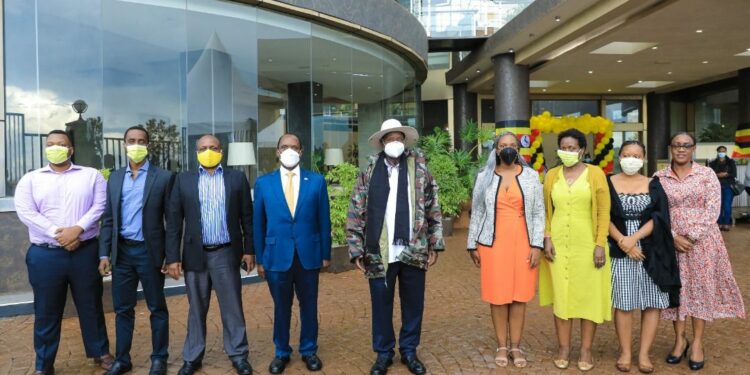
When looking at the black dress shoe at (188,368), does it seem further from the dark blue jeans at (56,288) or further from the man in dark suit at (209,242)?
the dark blue jeans at (56,288)

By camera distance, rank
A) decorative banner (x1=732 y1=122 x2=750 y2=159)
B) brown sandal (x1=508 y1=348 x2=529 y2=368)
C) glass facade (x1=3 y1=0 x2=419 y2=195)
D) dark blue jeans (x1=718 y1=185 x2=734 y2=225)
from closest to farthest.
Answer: brown sandal (x1=508 y1=348 x2=529 y2=368) → glass facade (x1=3 y1=0 x2=419 y2=195) → dark blue jeans (x1=718 y1=185 x2=734 y2=225) → decorative banner (x1=732 y1=122 x2=750 y2=159)

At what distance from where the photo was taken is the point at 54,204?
392 cm

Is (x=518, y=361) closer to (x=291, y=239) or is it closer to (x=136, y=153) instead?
(x=291, y=239)

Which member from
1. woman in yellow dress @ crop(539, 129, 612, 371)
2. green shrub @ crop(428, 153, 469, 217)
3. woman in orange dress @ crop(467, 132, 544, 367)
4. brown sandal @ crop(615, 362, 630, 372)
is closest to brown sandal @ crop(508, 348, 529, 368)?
woman in orange dress @ crop(467, 132, 544, 367)

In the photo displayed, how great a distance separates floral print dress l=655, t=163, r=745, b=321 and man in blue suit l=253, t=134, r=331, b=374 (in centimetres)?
251

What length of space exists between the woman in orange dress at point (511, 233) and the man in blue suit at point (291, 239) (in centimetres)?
118

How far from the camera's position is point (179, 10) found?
8219 mm

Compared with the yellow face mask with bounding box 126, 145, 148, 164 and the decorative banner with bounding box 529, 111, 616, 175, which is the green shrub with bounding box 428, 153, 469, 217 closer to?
the decorative banner with bounding box 529, 111, 616, 175

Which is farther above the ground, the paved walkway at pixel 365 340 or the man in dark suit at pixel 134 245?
the man in dark suit at pixel 134 245

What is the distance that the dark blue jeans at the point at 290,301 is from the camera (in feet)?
13.1

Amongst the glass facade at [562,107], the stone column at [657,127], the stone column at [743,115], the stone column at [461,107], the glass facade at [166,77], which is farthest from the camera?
the glass facade at [562,107]

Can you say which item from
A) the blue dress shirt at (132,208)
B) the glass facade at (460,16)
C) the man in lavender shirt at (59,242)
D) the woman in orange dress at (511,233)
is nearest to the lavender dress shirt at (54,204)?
the man in lavender shirt at (59,242)

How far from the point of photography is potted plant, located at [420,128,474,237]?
11.3 metres

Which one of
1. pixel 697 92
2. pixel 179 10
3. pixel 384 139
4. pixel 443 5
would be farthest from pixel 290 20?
pixel 697 92
